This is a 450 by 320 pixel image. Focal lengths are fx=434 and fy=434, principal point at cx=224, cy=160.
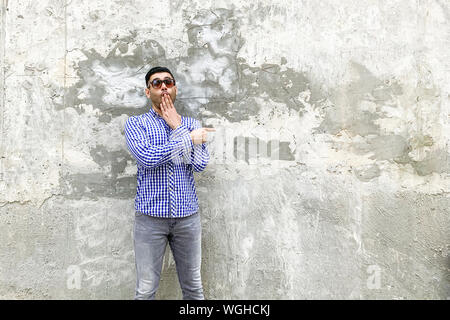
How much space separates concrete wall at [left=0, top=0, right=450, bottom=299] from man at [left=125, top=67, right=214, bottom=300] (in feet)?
1.39

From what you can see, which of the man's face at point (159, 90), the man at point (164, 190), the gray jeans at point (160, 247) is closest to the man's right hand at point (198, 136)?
→ the man at point (164, 190)

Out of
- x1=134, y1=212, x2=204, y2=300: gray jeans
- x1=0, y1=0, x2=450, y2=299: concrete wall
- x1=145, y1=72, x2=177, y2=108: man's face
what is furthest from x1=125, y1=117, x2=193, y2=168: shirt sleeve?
x1=0, y1=0, x2=450, y2=299: concrete wall

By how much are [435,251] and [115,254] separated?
2.51m

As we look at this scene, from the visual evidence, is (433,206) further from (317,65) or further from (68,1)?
(68,1)

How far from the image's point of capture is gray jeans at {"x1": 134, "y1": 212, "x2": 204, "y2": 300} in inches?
112

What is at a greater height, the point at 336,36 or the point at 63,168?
the point at 336,36

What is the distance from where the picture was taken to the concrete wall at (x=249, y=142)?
332cm

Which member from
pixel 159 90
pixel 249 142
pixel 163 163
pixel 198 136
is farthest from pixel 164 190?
pixel 249 142

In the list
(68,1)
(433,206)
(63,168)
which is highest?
(68,1)

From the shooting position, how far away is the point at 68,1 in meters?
3.32

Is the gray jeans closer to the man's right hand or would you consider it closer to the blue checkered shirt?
the blue checkered shirt

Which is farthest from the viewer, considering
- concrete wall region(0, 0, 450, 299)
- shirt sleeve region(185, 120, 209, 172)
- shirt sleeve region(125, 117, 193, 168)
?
concrete wall region(0, 0, 450, 299)

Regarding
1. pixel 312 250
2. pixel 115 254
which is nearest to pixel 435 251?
pixel 312 250

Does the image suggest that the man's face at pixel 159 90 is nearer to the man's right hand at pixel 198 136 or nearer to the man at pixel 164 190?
the man at pixel 164 190
